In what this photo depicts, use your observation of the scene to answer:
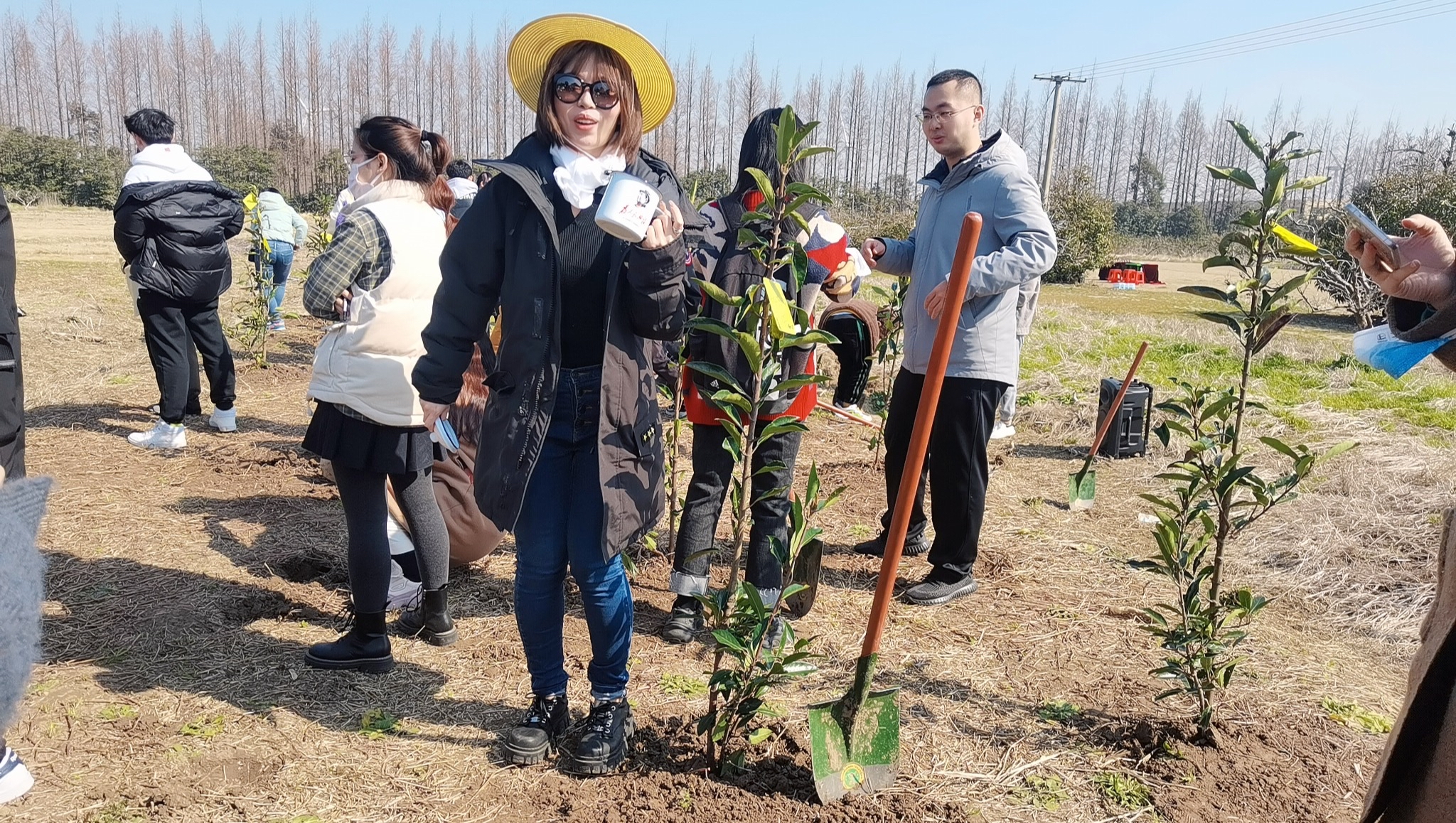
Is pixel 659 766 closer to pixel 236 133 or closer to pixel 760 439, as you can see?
pixel 760 439

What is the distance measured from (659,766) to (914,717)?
2.86 feet

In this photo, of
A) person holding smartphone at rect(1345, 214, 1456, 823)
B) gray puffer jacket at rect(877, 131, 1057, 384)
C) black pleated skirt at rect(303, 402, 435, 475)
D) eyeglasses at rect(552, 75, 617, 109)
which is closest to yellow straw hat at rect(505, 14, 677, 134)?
eyeglasses at rect(552, 75, 617, 109)

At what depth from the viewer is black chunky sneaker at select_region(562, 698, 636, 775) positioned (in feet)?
8.21

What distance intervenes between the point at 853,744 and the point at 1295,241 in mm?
1631

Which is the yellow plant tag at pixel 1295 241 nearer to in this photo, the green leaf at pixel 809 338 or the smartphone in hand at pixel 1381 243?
the smartphone in hand at pixel 1381 243

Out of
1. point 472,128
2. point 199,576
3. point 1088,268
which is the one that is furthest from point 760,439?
point 472,128

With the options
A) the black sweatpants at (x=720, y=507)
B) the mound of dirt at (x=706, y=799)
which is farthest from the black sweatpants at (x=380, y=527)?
the mound of dirt at (x=706, y=799)

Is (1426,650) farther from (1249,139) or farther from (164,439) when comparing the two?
(164,439)

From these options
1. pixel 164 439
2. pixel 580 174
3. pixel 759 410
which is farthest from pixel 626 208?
pixel 164 439

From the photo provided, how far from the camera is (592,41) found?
2299 mm

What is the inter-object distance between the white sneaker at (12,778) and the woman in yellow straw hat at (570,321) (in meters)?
1.32

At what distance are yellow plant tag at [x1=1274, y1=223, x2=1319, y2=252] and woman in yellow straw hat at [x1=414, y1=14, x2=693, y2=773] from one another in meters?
1.44

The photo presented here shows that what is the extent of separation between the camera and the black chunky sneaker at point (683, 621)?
11.0 ft

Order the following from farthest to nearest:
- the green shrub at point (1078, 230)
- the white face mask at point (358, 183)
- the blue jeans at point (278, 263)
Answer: the green shrub at point (1078, 230) → the blue jeans at point (278, 263) → the white face mask at point (358, 183)
